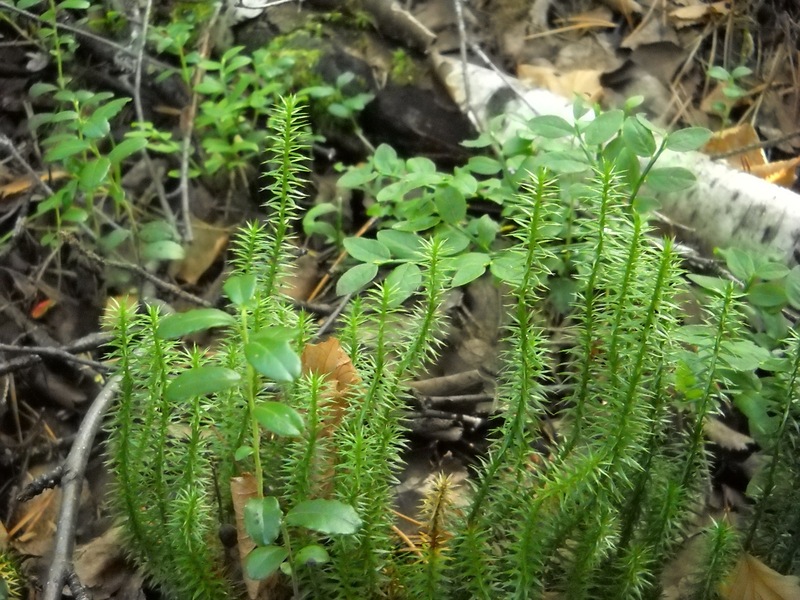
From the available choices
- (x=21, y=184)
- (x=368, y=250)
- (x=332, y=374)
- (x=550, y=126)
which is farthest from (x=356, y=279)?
(x=21, y=184)

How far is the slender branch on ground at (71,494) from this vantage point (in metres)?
1.43

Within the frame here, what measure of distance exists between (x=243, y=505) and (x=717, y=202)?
168 centimetres

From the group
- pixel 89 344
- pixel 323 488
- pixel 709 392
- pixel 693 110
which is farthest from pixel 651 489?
pixel 693 110

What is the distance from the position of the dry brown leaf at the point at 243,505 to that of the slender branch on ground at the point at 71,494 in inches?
15.5

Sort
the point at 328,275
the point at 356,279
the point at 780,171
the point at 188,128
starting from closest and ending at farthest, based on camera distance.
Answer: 1. the point at 356,279
2. the point at 328,275
3. the point at 780,171
4. the point at 188,128

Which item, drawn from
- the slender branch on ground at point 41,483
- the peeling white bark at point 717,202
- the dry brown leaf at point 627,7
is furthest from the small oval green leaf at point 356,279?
the dry brown leaf at point 627,7

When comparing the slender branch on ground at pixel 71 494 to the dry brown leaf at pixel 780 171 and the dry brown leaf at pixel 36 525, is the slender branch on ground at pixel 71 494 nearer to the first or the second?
the dry brown leaf at pixel 36 525

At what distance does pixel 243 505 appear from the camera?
4.41ft

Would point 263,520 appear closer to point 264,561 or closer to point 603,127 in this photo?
point 264,561

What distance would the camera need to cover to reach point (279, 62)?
2535 mm

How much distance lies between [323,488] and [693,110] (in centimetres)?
235

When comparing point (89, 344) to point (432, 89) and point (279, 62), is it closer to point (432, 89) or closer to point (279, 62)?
point (279, 62)

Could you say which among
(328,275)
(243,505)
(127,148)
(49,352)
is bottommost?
(328,275)

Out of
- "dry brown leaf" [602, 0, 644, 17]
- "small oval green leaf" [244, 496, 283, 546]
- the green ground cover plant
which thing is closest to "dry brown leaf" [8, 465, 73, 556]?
the green ground cover plant
